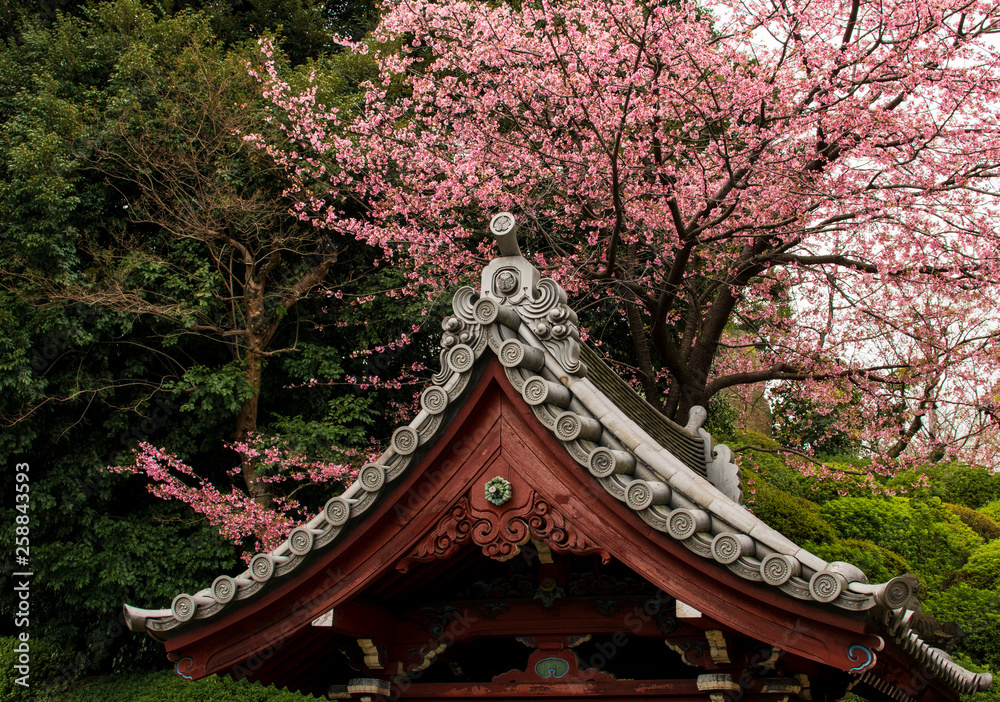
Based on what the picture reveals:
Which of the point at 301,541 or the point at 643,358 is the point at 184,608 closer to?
the point at 301,541

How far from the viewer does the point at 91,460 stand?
10.1 m

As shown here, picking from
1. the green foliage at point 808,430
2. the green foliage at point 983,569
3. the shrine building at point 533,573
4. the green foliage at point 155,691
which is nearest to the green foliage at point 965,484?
the green foliage at point 808,430

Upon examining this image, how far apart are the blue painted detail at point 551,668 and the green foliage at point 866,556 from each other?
24.2 ft

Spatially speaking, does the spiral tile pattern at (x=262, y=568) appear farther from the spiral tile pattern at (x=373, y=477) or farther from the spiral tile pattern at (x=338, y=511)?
the spiral tile pattern at (x=373, y=477)

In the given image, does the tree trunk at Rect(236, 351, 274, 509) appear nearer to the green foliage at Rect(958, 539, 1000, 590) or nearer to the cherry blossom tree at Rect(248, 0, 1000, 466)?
the cherry blossom tree at Rect(248, 0, 1000, 466)

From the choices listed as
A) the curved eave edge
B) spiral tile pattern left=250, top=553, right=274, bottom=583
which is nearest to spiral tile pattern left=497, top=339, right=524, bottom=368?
the curved eave edge

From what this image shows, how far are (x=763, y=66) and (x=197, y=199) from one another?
748cm

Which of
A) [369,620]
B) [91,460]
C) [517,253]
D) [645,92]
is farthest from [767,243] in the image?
[91,460]

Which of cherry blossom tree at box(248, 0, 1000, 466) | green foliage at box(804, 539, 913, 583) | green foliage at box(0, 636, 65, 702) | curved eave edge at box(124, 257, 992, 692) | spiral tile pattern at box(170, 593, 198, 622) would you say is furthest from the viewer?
green foliage at box(804, 539, 913, 583)

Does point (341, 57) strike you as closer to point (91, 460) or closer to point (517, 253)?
point (91, 460)

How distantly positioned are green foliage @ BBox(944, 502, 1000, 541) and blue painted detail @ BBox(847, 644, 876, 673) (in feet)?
38.8

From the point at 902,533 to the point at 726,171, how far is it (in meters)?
5.96

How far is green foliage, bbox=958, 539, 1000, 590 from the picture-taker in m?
10.5

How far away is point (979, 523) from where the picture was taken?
41.9ft
